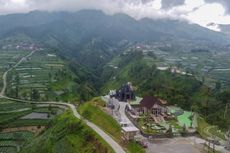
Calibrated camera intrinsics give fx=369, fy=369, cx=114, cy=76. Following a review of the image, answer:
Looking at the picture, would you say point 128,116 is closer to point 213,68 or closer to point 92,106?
point 92,106

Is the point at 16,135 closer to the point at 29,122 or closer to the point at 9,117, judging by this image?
the point at 29,122

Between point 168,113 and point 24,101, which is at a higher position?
point 168,113

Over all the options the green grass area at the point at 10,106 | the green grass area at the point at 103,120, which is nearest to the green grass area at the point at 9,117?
the green grass area at the point at 10,106

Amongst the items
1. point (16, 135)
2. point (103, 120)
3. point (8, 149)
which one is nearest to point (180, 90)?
point (103, 120)

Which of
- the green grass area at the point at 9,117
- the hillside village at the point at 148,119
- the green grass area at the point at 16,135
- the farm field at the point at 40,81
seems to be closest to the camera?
the hillside village at the point at 148,119

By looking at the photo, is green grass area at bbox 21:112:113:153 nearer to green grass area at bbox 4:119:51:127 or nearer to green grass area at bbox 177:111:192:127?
green grass area at bbox 4:119:51:127

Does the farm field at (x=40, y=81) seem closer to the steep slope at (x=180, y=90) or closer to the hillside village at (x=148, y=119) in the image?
the steep slope at (x=180, y=90)

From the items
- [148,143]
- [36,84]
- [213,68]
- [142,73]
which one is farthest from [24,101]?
[213,68]
